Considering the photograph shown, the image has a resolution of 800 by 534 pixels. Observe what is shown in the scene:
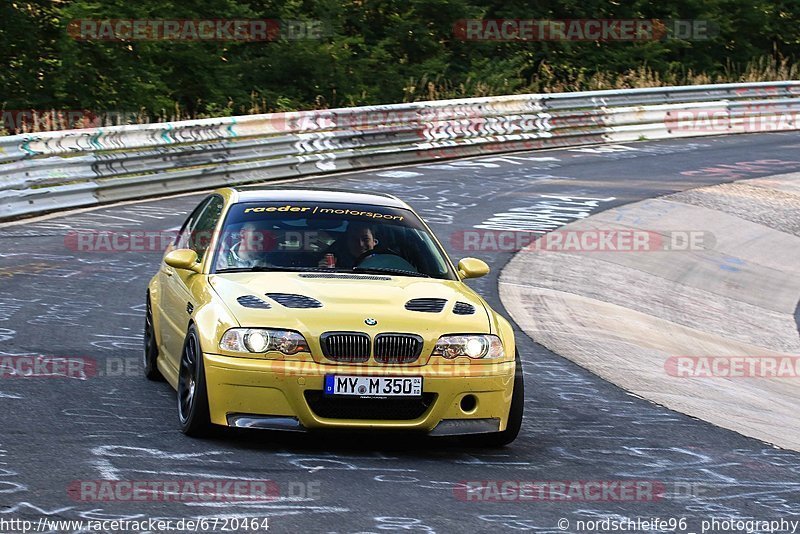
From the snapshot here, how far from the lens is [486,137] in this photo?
26.5 metres

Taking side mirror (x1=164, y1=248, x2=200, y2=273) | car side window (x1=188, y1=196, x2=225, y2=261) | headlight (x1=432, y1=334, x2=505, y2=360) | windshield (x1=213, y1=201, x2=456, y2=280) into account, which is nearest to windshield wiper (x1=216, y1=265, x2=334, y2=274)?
windshield (x1=213, y1=201, x2=456, y2=280)

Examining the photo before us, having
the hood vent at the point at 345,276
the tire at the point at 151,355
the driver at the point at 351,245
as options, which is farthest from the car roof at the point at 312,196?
the tire at the point at 151,355

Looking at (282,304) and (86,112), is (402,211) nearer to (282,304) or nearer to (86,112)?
(282,304)

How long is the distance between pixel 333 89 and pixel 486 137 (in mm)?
7903

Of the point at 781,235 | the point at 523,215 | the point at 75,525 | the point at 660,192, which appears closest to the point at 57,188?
the point at 523,215

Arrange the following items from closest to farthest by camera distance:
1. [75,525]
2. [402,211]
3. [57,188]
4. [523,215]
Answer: [75,525]
[402,211]
[57,188]
[523,215]

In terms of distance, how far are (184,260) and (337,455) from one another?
6.01 feet

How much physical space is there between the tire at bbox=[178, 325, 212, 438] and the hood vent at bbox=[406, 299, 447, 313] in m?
1.25

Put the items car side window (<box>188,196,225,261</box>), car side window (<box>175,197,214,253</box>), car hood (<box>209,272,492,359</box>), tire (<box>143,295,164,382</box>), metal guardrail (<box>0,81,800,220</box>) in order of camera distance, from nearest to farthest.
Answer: car hood (<box>209,272,492,359</box>)
car side window (<box>188,196,225,261</box>)
tire (<box>143,295,164,382</box>)
car side window (<box>175,197,214,253</box>)
metal guardrail (<box>0,81,800,220</box>)

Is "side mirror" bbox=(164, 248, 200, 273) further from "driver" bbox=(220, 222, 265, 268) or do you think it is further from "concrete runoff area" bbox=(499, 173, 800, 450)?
"concrete runoff area" bbox=(499, 173, 800, 450)

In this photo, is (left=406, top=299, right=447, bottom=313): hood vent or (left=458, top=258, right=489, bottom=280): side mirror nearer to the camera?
(left=406, top=299, right=447, bottom=313): hood vent

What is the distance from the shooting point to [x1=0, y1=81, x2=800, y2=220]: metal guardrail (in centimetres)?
1858

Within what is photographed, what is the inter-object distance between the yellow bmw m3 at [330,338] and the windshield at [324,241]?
10mm

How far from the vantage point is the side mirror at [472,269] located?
29.5 feet
